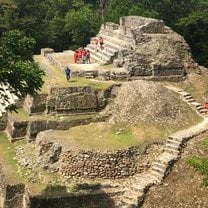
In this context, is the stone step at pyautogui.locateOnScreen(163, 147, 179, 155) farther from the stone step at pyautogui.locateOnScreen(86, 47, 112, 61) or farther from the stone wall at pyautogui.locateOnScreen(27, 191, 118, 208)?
the stone step at pyautogui.locateOnScreen(86, 47, 112, 61)

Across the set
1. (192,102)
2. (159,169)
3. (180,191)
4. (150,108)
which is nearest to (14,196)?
(159,169)

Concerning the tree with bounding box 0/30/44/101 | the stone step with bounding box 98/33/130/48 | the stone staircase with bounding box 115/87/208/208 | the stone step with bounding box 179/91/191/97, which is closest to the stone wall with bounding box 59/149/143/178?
the stone staircase with bounding box 115/87/208/208

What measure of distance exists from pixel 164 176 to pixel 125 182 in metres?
1.47

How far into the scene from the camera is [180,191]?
17109mm

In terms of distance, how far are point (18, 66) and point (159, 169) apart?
6.72 m

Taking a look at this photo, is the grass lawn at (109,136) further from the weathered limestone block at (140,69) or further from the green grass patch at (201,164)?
the weathered limestone block at (140,69)

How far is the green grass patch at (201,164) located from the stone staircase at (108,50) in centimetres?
919

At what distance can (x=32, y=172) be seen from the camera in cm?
1903

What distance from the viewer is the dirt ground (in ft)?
54.5

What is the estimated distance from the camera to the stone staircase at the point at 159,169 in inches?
679

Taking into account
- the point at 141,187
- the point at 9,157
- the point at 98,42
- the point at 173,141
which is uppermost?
the point at 98,42

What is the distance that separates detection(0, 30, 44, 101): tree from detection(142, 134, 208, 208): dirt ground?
18.6 feet

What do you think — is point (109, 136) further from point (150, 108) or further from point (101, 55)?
point (101, 55)

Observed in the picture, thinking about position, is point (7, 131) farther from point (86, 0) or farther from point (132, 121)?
point (86, 0)
